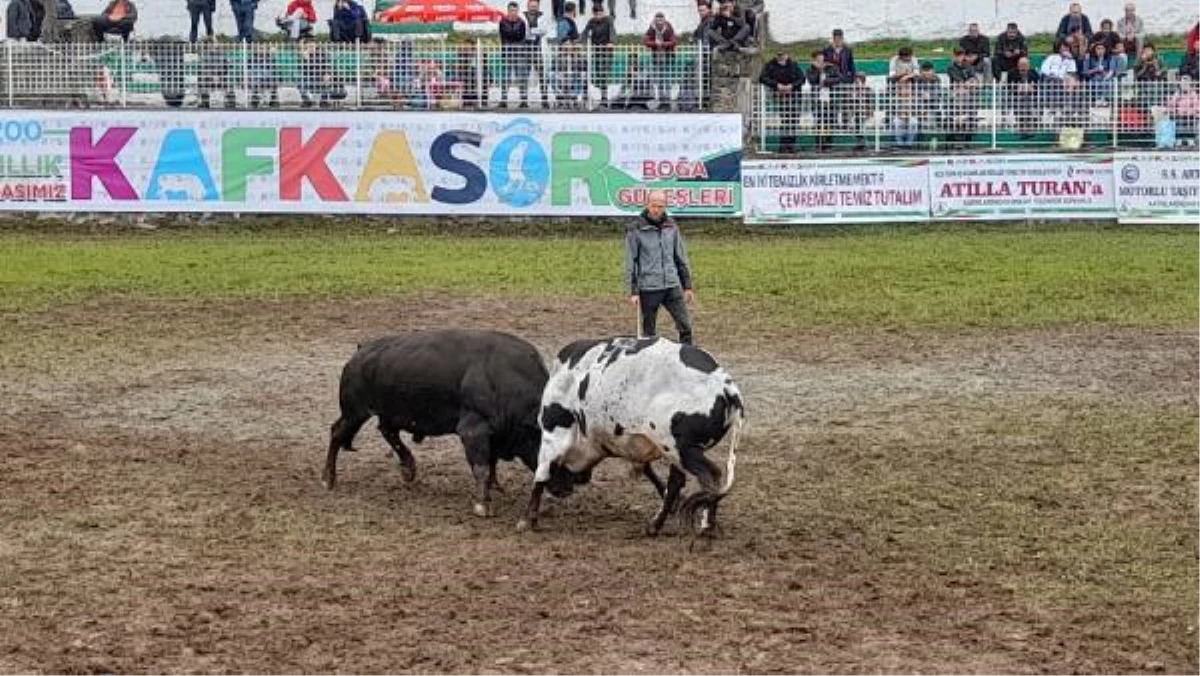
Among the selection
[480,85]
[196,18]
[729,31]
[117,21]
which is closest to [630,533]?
[480,85]

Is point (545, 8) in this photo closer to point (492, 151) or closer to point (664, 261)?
point (492, 151)

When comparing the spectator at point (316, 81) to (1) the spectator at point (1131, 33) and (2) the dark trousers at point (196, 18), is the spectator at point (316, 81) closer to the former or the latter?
(2) the dark trousers at point (196, 18)

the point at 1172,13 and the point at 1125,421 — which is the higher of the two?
the point at 1172,13

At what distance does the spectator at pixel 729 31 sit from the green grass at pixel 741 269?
12.8ft

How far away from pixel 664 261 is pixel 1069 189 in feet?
50.5

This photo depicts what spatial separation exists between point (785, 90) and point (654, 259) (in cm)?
1505

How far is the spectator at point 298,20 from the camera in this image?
128 ft

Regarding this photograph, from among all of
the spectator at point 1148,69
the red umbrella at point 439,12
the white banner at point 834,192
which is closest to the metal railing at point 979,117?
the spectator at point 1148,69

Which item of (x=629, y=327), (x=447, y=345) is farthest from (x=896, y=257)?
(x=447, y=345)

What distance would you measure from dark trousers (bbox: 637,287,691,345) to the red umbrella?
1992cm

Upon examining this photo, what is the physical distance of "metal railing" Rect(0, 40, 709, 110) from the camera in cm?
3341

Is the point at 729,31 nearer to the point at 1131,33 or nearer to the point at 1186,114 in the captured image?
the point at 1131,33

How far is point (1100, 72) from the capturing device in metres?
35.2

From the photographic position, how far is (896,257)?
29.0 metres
